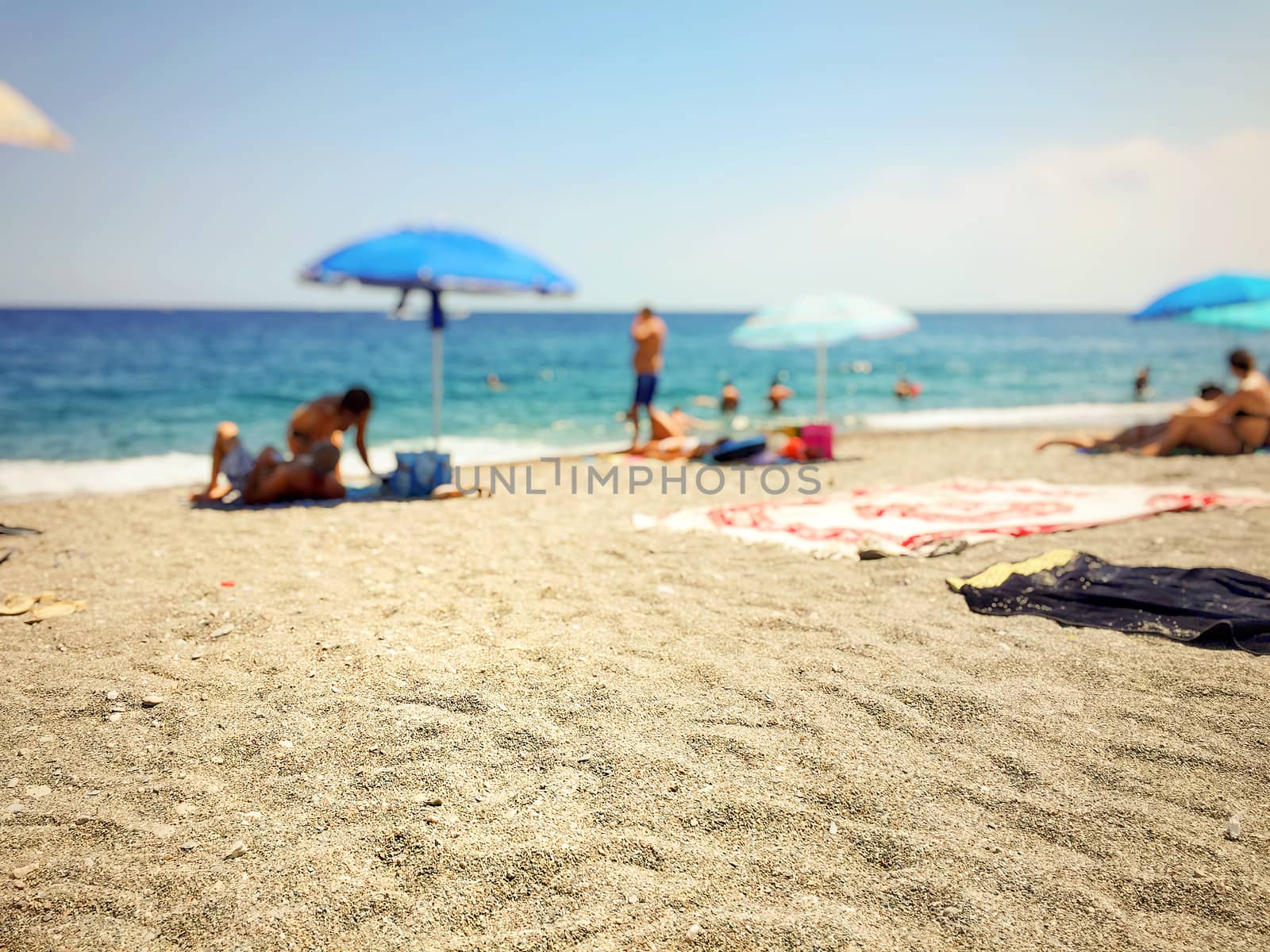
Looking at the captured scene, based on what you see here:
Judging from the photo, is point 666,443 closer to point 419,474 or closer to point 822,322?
point 822,322

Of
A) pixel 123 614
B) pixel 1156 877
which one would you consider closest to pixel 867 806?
pixel 1156 877

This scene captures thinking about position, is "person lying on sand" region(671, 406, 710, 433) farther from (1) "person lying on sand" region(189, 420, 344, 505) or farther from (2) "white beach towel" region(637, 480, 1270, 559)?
(1) "person lying on sand" region(189, 420, 344, 505)

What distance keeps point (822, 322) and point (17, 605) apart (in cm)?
793

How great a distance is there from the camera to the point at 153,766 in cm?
276

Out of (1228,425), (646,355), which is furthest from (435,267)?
(1228,425)

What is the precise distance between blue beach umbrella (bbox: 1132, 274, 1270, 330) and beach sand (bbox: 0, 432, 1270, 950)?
649 cm

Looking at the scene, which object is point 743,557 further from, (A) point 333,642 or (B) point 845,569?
(A) point 333,642

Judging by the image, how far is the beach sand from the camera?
2145 millimetres

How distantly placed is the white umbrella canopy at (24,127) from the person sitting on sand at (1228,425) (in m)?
10.3

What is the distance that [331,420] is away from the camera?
6832 millimetres

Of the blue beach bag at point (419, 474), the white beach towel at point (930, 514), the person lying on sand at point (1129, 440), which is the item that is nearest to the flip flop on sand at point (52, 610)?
the blue beach bag at point (419, 474)

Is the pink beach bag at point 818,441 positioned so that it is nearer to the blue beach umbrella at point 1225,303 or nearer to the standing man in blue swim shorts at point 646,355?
the standing man in blue swim shorts at point 646,355

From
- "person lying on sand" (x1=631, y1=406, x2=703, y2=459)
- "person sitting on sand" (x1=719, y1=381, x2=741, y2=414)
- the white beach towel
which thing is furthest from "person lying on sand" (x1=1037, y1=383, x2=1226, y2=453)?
"person sitting on sand" (x1=719, y1=381, x2=741, y2=414)

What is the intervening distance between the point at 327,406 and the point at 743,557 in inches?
154
